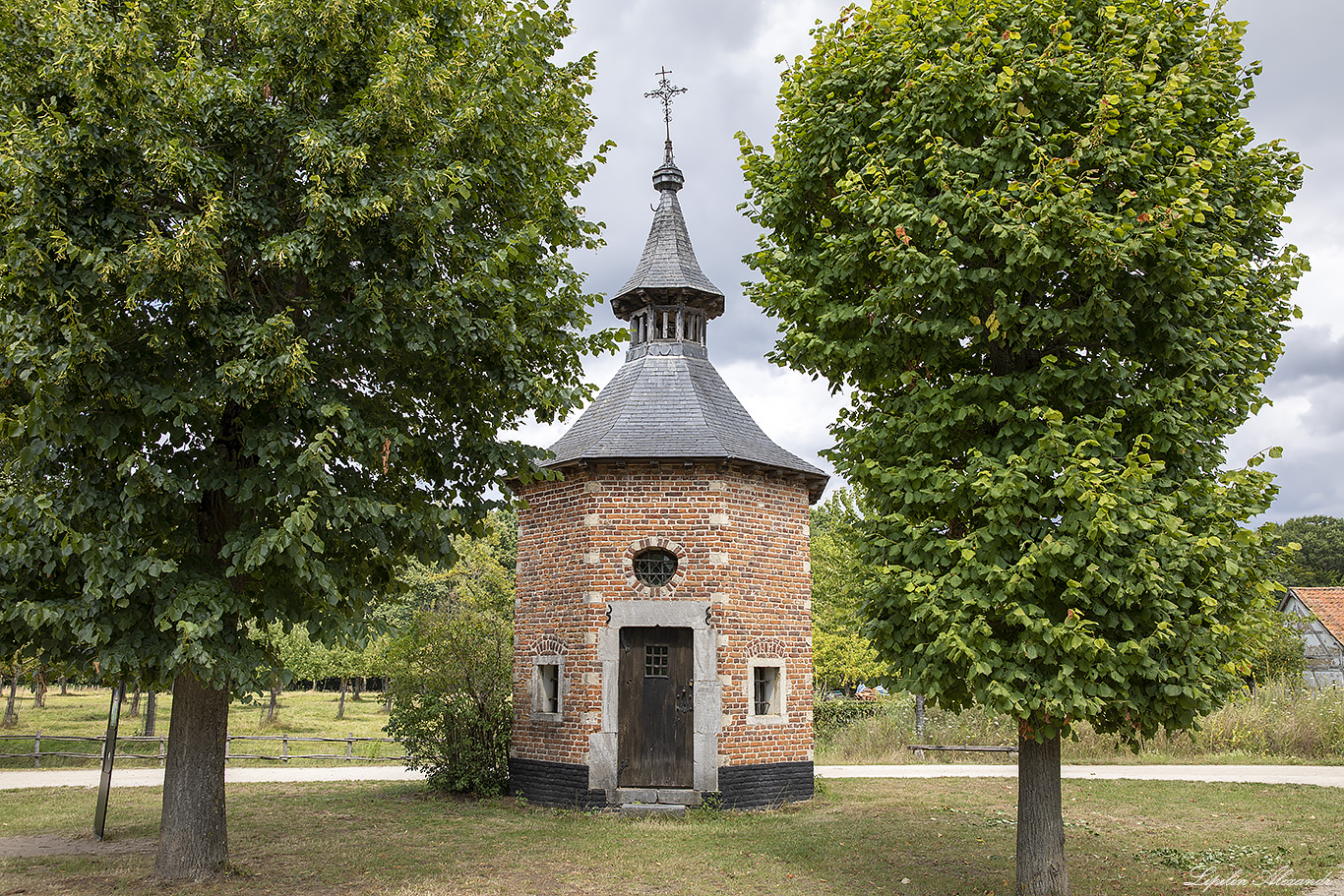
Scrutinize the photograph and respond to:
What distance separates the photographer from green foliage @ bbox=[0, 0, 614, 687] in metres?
6.33

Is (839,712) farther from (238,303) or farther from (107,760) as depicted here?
(238,303)

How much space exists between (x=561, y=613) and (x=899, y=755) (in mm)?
10252

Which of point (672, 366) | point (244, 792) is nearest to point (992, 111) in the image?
point (672, 366)

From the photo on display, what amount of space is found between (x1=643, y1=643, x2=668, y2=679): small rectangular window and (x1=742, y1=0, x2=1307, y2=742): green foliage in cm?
553

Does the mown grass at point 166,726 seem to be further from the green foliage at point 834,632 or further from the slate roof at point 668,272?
the green foliage at point 834,632

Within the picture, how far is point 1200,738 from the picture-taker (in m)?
18.4

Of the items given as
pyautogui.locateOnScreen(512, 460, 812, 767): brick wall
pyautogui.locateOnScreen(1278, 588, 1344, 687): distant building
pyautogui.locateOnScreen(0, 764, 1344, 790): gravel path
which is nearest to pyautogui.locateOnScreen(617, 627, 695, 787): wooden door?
pyautogui.locateOnScreen(512, 460, 812, 767): brick wall

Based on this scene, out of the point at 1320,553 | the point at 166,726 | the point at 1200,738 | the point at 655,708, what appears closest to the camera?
the point at 655,708

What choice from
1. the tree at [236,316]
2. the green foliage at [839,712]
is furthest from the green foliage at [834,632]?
the tree at [236,316]

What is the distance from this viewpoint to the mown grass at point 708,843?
8133mm

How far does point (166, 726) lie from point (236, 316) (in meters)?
27.6

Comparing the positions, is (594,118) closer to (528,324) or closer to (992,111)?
(528,324)

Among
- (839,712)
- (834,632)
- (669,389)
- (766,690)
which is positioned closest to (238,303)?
(669,389)

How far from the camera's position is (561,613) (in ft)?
42.7
